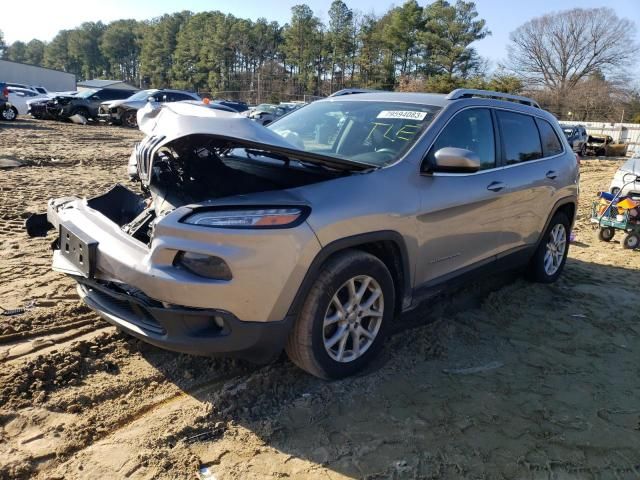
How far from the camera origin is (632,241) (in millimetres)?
7344

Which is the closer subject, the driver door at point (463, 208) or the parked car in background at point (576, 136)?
the driver door at point (463, 208)

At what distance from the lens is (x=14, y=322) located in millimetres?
3652

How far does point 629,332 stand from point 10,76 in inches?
2615

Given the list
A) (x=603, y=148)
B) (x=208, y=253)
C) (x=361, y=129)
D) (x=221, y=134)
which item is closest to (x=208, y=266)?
(x=208, y=253)

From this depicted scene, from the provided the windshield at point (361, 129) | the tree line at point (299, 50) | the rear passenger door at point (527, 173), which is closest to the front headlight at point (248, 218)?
the windshield at point (361, 129)

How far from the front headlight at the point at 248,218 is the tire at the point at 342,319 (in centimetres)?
37

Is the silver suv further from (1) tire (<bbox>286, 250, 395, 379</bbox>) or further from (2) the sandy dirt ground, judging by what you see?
(2) the sandy dirt ground

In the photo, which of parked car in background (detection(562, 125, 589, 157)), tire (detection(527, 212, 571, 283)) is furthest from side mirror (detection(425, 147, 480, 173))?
parked car in background (detection(562, 125, 589, 157))

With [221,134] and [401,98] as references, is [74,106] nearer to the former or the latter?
[401,98]

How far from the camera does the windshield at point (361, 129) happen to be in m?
3.55

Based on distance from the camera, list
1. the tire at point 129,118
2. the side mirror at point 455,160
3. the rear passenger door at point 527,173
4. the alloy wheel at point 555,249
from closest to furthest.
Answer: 1. the side mirror at point 455,160
2. the rear passenger door at point 527,173
3. the alloy wheel at point 555,249
4. the tire at point 129,118

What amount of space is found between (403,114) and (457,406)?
2.04m

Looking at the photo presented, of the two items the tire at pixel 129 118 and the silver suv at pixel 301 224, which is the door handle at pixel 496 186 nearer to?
the silver suv at pixel 301 224

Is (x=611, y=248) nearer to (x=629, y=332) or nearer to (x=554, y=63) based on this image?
(x=629, y=332)
